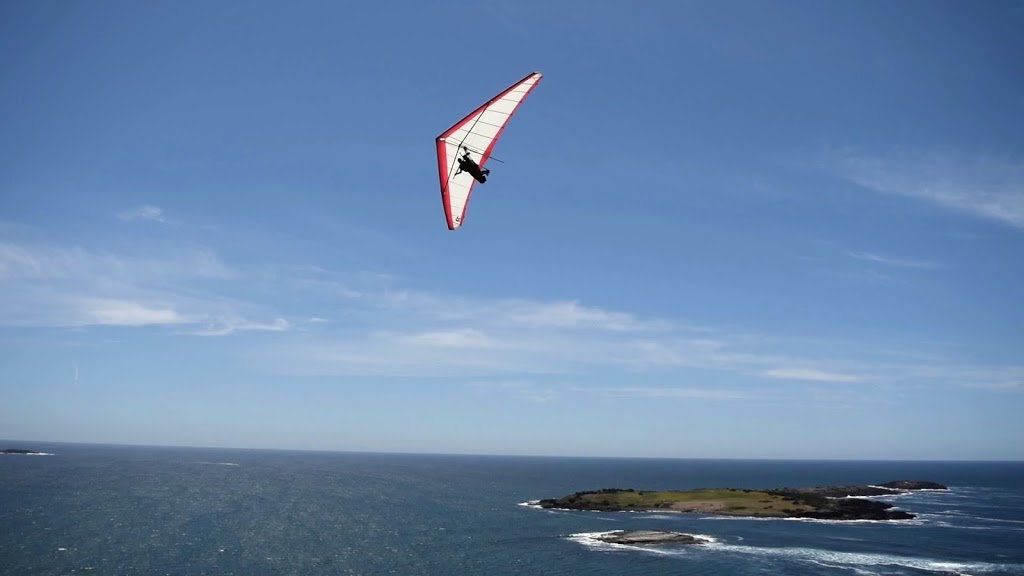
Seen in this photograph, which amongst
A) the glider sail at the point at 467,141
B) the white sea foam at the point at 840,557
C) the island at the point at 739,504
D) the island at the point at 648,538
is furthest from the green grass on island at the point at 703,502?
the glider sail at the point at 467,141

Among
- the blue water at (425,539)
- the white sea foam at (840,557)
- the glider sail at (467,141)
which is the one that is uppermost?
the glider sail at (467,141)

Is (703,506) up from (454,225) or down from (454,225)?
down

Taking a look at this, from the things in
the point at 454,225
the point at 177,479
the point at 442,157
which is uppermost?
the point at 442,157

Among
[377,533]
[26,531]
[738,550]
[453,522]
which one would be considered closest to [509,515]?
[453,522]

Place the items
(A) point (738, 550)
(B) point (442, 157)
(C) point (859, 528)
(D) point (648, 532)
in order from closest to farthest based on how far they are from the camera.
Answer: (B) point (442, 157) → (A) point (738, 550) → (D) point (648, 532) → (C) point (859, 528)

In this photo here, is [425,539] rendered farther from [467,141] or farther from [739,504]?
[467,141]

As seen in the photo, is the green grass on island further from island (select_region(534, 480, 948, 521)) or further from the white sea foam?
the white sea foam

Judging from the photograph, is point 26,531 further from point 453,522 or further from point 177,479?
point 177,479

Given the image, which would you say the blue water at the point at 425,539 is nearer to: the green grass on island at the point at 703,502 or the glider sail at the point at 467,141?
the green grass on island at the point at 703,502

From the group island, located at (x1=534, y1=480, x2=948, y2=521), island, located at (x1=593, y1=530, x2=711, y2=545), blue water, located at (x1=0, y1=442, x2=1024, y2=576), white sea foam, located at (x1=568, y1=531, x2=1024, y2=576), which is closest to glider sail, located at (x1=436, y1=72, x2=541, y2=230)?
blue water, located at (x1=0, y1=442, x2=1024, y2=576)
